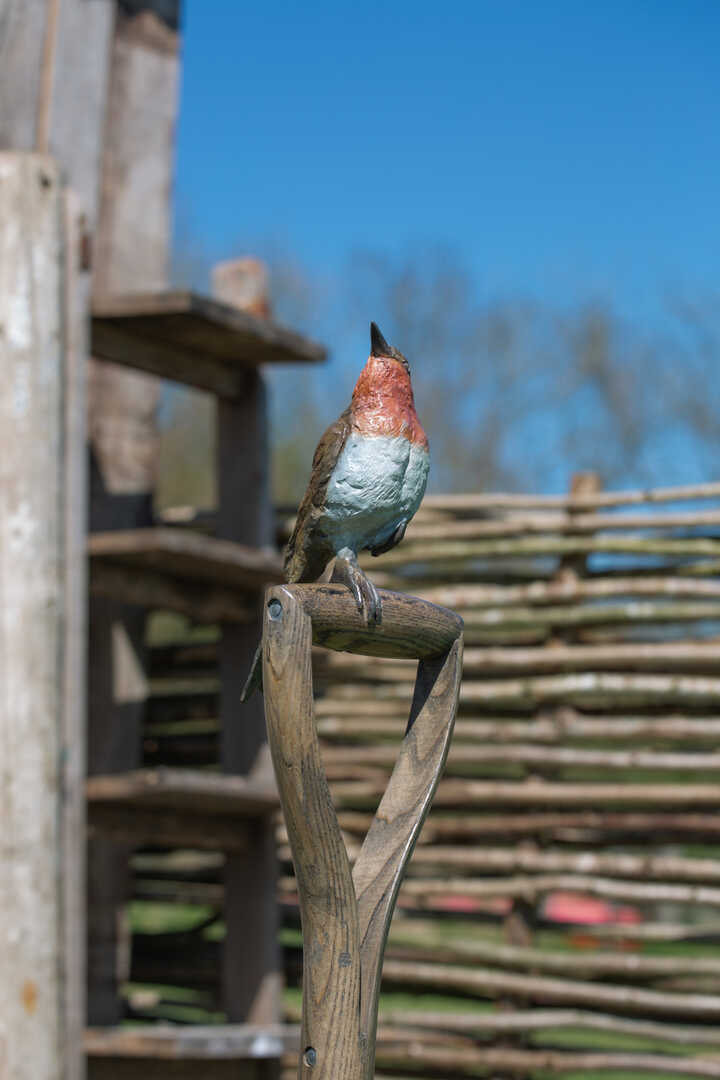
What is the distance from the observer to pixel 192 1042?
3924 millimetres

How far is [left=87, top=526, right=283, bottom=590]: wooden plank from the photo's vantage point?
3.79m

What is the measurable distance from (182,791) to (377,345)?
2098mm

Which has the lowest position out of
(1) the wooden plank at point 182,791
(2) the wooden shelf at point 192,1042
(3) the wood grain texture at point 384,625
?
(2) the wooden shelf at point 192,1042

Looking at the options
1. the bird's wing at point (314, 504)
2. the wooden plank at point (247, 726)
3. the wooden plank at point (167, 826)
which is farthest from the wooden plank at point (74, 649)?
the bird's wing at point (314, 504)

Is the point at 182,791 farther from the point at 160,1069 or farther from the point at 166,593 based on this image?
the point at 160,1069

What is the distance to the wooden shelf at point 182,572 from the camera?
12.5 ft

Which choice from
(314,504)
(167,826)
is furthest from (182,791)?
(314,504)

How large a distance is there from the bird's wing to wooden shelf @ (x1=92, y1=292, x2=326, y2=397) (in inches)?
75.5

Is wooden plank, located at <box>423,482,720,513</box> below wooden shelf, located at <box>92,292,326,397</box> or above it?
below

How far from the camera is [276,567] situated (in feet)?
13.7

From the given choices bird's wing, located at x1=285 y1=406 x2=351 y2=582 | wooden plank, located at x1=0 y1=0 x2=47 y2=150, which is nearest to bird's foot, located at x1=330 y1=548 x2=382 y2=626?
bird's wing, located at x1=285 y1=406 x2=351 y2=582

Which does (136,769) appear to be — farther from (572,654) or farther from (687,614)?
(687,614)

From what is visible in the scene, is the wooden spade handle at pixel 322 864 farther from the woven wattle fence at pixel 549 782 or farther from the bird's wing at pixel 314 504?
the woven wattle fence at pixel 549 782

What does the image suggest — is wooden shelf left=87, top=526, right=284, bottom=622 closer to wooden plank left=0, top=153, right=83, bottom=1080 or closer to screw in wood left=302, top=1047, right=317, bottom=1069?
wooden plank left=0, top=153, right=83, bottom=1080
